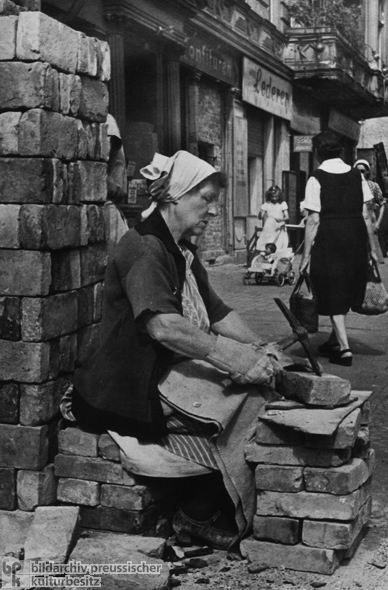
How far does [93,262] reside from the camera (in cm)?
440

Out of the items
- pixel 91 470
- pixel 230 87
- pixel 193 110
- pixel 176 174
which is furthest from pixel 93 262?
pixel 230 87

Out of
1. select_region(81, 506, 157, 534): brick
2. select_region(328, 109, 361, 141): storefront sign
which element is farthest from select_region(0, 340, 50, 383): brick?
select_region(328, 109, 361, 141): storefront sign

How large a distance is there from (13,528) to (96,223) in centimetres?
143

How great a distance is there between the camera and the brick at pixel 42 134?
3.88 m

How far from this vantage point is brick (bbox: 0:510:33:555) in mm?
3961

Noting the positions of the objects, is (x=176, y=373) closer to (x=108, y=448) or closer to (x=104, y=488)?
(x=108, y=448)

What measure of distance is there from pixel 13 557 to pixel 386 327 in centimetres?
731

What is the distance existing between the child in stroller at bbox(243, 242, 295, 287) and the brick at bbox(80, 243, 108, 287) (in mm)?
11121

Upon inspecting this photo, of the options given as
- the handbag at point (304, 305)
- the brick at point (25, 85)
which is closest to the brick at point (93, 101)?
the brick at point (25, 85)

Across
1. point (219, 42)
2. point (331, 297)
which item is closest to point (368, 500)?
point (331, 297)

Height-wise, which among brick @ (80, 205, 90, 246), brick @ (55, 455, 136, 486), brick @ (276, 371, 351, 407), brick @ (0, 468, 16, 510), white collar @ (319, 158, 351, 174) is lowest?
brick @ (0, 468, 16, 510)

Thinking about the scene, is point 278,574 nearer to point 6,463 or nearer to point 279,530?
point 279,530

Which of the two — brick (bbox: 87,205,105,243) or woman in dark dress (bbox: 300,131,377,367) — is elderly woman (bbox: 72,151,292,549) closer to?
brick (bbox: 87,205,105,243)

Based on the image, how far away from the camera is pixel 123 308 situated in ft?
12.8
